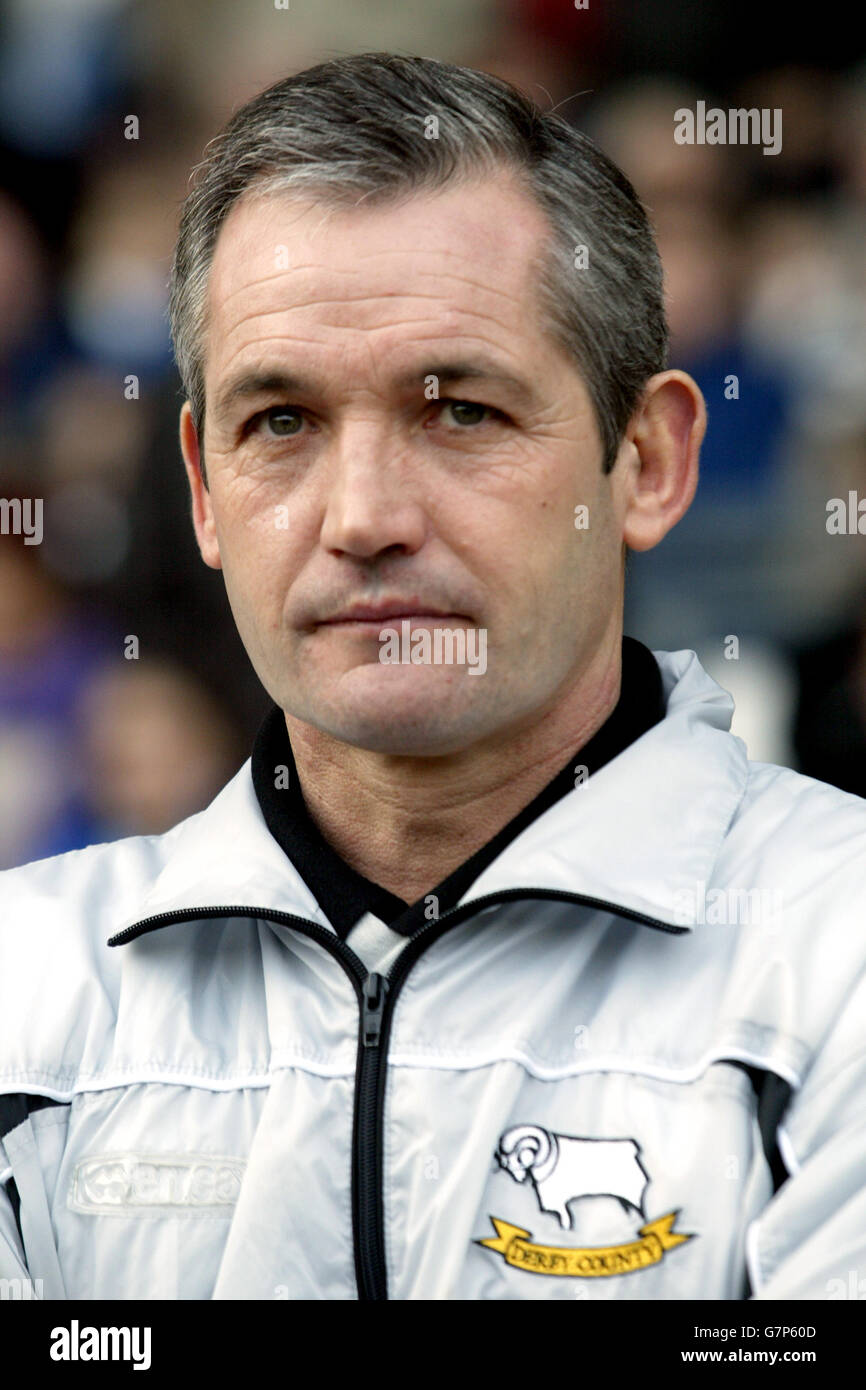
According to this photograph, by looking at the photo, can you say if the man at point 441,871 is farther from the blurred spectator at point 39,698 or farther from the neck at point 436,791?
the blurred spectator at point 39,698

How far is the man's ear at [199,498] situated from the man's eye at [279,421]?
235mm

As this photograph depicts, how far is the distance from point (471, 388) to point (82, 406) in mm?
2065

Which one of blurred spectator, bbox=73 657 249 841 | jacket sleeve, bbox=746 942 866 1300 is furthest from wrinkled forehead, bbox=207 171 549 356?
blurred spectator, bbox=73 657 249 841

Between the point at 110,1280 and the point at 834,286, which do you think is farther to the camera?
the point at 834,286

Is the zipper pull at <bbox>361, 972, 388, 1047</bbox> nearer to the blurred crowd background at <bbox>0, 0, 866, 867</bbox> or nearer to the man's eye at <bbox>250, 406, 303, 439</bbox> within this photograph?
the man's eye at <bbox>250, 406, 303, 439</bbox>

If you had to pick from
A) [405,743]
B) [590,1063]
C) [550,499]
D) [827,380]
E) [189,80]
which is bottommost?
[590,1063]

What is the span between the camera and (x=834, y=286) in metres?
3.34

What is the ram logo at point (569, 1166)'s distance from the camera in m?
1.56

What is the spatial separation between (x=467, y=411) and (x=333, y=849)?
522 mm

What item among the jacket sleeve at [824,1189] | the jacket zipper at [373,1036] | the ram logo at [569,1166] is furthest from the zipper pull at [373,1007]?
the jacket sleeve at [824,1189]

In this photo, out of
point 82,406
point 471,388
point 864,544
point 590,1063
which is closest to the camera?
point 590,1063
